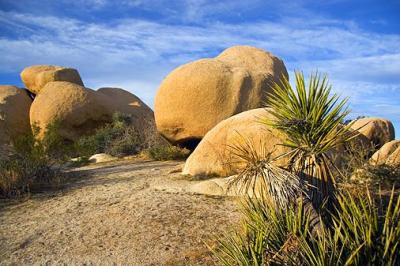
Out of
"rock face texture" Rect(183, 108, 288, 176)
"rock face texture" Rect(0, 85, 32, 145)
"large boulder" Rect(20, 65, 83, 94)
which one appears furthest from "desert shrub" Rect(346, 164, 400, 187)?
"large boulder" Rect(20, 65, 83, 94)

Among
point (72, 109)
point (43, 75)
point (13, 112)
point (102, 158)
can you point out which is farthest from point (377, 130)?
point (13, 112)

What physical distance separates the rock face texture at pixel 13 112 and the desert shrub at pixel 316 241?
20565 mm

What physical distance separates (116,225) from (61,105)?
1563cm

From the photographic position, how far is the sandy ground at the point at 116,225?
217 inches

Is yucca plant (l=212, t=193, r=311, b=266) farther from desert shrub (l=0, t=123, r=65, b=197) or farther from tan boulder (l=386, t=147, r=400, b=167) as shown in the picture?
desert shrub (l=0, t=123, r=65, b=197)

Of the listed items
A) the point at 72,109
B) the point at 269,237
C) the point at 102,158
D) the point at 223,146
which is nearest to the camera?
the point at 269,237

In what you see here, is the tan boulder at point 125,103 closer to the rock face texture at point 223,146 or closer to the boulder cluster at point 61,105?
the boulder cluster at point 61,105

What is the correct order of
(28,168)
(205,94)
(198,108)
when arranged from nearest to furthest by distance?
1. (28,168)
2. (205,94)
3. (198,108)

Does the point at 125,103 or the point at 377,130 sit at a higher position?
the point at 125,103

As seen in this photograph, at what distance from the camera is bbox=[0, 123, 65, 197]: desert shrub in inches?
358

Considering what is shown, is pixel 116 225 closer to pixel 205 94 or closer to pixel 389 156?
pixel 389 156

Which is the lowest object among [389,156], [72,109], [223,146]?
[389,156]

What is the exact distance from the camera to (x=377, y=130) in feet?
45.0

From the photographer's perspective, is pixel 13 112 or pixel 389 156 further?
pixel 13 112
